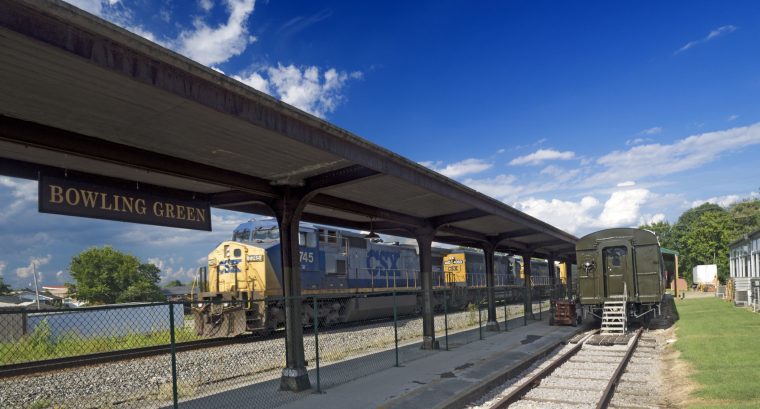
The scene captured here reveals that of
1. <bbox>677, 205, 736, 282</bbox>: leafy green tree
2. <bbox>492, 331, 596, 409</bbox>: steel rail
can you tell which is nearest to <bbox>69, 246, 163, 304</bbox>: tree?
<bbox>492, 331, 596, 409</bbox>: steel rail

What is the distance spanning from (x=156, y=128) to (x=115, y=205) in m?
1.32

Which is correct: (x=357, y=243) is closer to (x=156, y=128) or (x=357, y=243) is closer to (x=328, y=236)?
(x=328, y=236)

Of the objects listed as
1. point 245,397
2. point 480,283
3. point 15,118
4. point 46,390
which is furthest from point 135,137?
point 480,283

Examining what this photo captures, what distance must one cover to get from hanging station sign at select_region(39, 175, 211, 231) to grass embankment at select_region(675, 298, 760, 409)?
8.20 metres

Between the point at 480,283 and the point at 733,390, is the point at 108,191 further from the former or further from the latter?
the point at 480,283

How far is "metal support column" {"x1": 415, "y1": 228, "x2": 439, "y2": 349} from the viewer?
14.1m

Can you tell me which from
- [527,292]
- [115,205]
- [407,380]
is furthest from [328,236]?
[115,205]

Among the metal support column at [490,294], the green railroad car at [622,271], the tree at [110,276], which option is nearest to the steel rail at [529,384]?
the metal support column at [490,294]

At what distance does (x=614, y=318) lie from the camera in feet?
56.7

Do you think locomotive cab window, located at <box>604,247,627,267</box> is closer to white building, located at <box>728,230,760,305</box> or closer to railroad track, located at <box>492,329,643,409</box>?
railroad track, located at <box>492,329,643,409</box>

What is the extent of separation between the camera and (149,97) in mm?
5188

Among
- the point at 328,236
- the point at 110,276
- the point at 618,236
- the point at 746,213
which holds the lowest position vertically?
the point at 110,276

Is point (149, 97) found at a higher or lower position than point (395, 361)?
higher

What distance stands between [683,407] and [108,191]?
29.4ft
